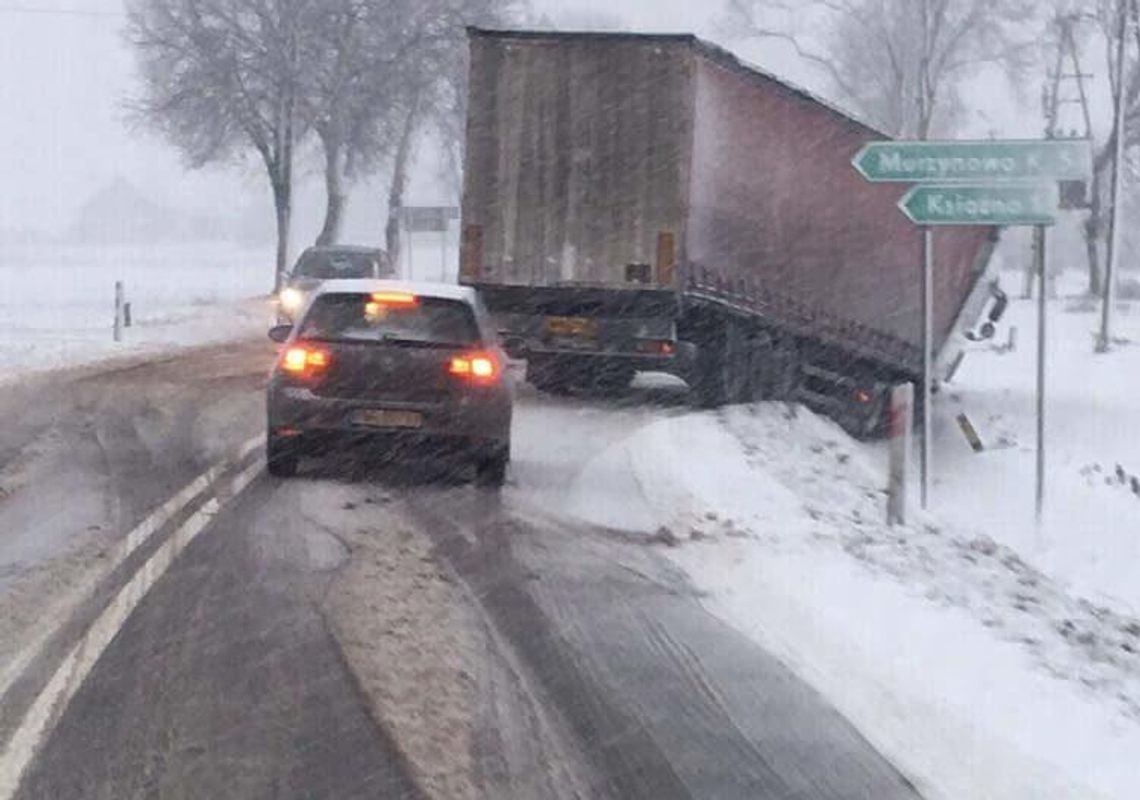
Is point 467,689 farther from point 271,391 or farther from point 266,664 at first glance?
point 271,391

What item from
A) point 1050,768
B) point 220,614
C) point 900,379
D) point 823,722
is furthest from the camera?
point 900,379

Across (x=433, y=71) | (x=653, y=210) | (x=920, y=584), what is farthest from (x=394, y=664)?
(x=433, y=71)

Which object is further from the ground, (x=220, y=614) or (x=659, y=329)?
(x=659, y=329)

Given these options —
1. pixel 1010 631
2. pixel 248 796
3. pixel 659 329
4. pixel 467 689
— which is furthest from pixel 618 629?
pixel 659 329

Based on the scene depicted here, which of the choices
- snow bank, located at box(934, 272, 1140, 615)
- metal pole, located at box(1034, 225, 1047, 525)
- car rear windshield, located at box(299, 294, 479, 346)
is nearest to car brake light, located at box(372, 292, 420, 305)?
car rear windshield, located at box(299, 294, 479, 346)

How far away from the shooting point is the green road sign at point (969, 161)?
45.2 feet

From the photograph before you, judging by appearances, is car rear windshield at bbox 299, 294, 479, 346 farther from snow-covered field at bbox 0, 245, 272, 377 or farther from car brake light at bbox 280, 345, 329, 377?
snow-covered field at bbox 0, 245, 272, 377

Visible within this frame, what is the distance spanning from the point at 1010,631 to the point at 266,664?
3.76m

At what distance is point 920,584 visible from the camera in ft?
31.9

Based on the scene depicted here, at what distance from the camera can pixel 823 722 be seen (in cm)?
667

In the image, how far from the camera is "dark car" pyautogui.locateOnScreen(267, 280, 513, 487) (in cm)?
1238

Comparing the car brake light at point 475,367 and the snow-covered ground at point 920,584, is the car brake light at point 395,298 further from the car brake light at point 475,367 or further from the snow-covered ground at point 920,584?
the snow-covered ground at point 920,584

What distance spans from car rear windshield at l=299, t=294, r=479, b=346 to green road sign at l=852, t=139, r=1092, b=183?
376 centimetres

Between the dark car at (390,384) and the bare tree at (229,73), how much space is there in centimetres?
3340
